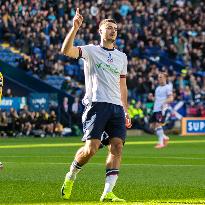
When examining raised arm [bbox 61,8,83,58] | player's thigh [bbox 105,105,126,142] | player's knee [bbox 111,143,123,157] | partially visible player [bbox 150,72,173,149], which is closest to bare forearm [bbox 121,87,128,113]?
player's thigh [bbox 105,105,126,142]

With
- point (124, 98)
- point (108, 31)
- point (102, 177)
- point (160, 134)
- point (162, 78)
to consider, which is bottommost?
point (160, 134)

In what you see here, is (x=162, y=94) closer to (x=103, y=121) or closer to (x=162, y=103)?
(x=162, y=103)

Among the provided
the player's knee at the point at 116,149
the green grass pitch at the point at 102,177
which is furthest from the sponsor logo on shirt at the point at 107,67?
the green grass pitch at the point at 102,177

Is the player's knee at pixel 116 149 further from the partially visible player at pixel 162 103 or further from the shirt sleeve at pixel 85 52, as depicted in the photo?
the partially visible player at pixel 162 103

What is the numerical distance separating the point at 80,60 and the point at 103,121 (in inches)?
1215

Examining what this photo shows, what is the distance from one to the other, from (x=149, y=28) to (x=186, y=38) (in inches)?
98.2

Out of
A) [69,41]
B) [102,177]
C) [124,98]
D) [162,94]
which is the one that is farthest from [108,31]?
[162,94]

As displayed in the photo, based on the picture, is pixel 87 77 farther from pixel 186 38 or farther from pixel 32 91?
pixel 186 38

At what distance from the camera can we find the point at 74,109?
134ft

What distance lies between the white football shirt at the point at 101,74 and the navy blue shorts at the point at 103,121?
0.32ft

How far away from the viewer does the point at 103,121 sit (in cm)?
1252

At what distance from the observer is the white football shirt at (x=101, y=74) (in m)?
12.7

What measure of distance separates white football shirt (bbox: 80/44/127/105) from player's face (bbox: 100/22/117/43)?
0.26m

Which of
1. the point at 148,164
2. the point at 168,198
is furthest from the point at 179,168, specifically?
the point at 168,198
